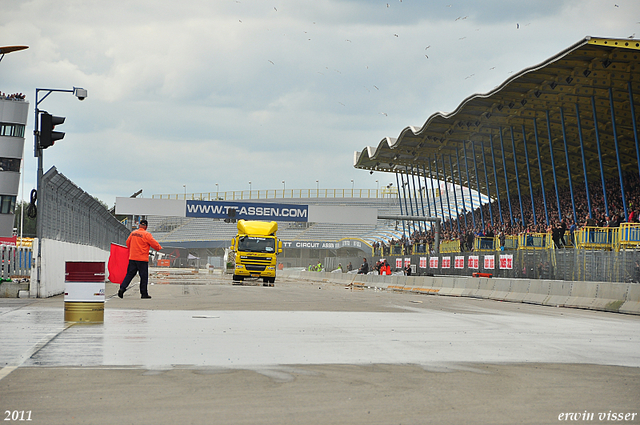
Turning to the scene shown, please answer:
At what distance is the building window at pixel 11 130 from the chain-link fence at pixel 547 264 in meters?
50.5

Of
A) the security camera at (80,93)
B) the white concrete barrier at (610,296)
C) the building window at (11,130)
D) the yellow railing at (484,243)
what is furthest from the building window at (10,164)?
the white concrete barrier at (610,296)

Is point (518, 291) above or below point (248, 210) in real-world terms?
below

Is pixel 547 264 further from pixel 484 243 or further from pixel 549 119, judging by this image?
pixel 549 119

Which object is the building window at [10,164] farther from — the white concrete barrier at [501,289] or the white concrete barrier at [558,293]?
the white concrete barrier at [558,293]

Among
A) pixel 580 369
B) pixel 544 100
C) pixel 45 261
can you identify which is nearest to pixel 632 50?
pixel 544 100

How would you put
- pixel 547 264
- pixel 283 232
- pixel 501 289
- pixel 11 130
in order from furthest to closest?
pixel 283 232 → pixel 11 130 → pixel 547 264 → pixel 501 289

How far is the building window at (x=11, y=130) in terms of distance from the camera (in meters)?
76.8

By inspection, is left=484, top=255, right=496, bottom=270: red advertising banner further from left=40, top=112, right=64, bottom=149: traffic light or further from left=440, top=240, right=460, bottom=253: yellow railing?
left=40, top=112, right=64, bottom=149: traffic light

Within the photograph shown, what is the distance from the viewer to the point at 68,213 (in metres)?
22.2

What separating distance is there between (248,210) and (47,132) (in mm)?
47152

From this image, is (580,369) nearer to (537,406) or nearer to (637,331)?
(537,406)

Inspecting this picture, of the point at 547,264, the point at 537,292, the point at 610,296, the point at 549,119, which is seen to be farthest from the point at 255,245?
the point at 610,296

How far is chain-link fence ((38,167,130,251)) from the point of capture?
62.3ft

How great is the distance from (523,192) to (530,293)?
40.6m
